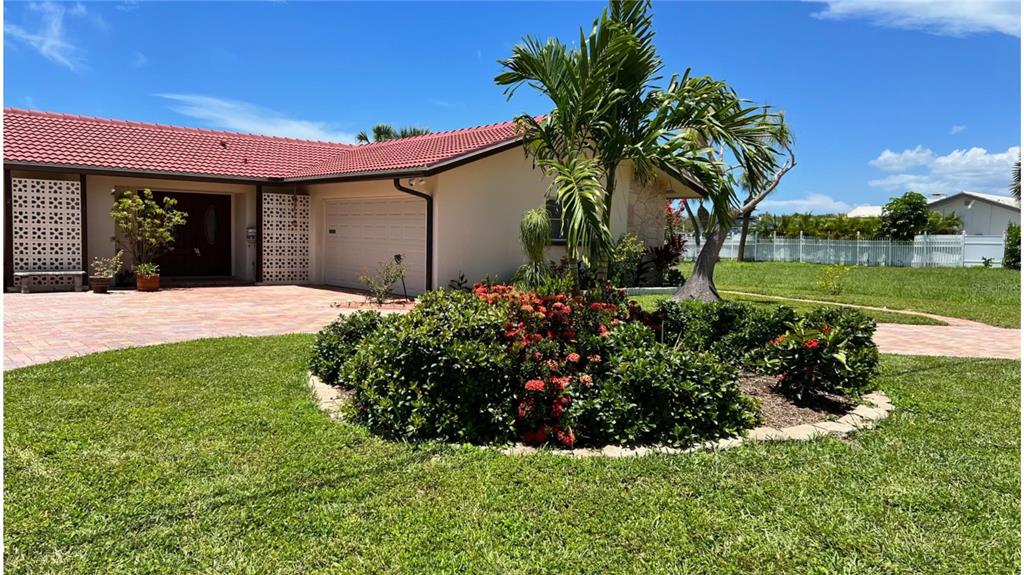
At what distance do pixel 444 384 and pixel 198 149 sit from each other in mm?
16118

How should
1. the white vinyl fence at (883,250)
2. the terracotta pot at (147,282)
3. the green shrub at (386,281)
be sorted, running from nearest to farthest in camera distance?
A: 1. the green shrub at (386,281)
2. the terracotta pot at (147,282)
3. the white vinyl fence at (883,250)

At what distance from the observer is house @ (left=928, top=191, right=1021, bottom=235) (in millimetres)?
41219

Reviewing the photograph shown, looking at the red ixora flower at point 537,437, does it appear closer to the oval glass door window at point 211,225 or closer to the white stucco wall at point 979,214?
the oval glass door window at point 211,225

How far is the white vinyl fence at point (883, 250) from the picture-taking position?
31.1 metres

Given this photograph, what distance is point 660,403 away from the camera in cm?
470

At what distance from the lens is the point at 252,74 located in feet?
58.7

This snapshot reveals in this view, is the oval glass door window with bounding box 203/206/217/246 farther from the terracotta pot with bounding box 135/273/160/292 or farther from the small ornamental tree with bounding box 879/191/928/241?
the small ornamental tree with bounding box 879/191/928/241

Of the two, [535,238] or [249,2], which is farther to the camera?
[535,238]

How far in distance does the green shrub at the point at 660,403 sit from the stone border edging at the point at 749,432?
11 cm

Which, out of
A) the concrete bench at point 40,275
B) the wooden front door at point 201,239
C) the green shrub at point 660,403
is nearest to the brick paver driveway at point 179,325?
the concrete bench at point 40,275

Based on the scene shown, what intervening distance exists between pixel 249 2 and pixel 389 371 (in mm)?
9059

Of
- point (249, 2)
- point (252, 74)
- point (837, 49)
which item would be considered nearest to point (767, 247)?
point (837, 49)

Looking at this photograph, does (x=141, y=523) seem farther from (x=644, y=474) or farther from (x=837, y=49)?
(x=837, y=49)

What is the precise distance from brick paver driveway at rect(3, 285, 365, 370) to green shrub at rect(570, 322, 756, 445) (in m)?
6.04
